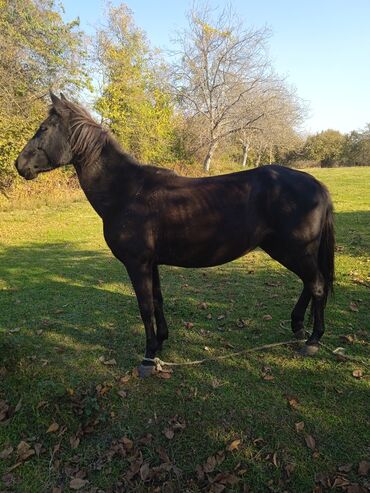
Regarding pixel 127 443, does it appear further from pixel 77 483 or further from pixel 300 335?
pixel 300 335

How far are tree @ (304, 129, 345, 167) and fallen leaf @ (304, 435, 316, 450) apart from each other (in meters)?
48.9

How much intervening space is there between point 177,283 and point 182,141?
24.1m

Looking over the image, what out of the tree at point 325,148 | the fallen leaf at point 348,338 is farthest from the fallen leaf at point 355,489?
the tree at point 325,148

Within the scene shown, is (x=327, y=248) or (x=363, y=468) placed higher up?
(x=327, y=248)

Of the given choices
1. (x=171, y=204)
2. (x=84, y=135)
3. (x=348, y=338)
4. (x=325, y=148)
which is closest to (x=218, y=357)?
(x=348, y=338)

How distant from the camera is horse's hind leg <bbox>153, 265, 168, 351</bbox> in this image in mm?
3760

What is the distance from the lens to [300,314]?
3957mm

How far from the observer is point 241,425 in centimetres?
277

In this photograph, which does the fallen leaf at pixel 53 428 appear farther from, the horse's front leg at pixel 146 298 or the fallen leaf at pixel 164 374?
the fallen leaf at pixel 164 374

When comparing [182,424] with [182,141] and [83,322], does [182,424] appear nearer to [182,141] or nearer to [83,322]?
[83,322]

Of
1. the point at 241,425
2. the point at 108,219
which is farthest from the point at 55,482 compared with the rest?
the point at 108,219

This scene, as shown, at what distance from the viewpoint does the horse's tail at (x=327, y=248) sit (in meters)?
3.47

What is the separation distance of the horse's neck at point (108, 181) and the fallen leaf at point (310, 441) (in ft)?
8.30

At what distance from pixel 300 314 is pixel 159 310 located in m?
1.66
